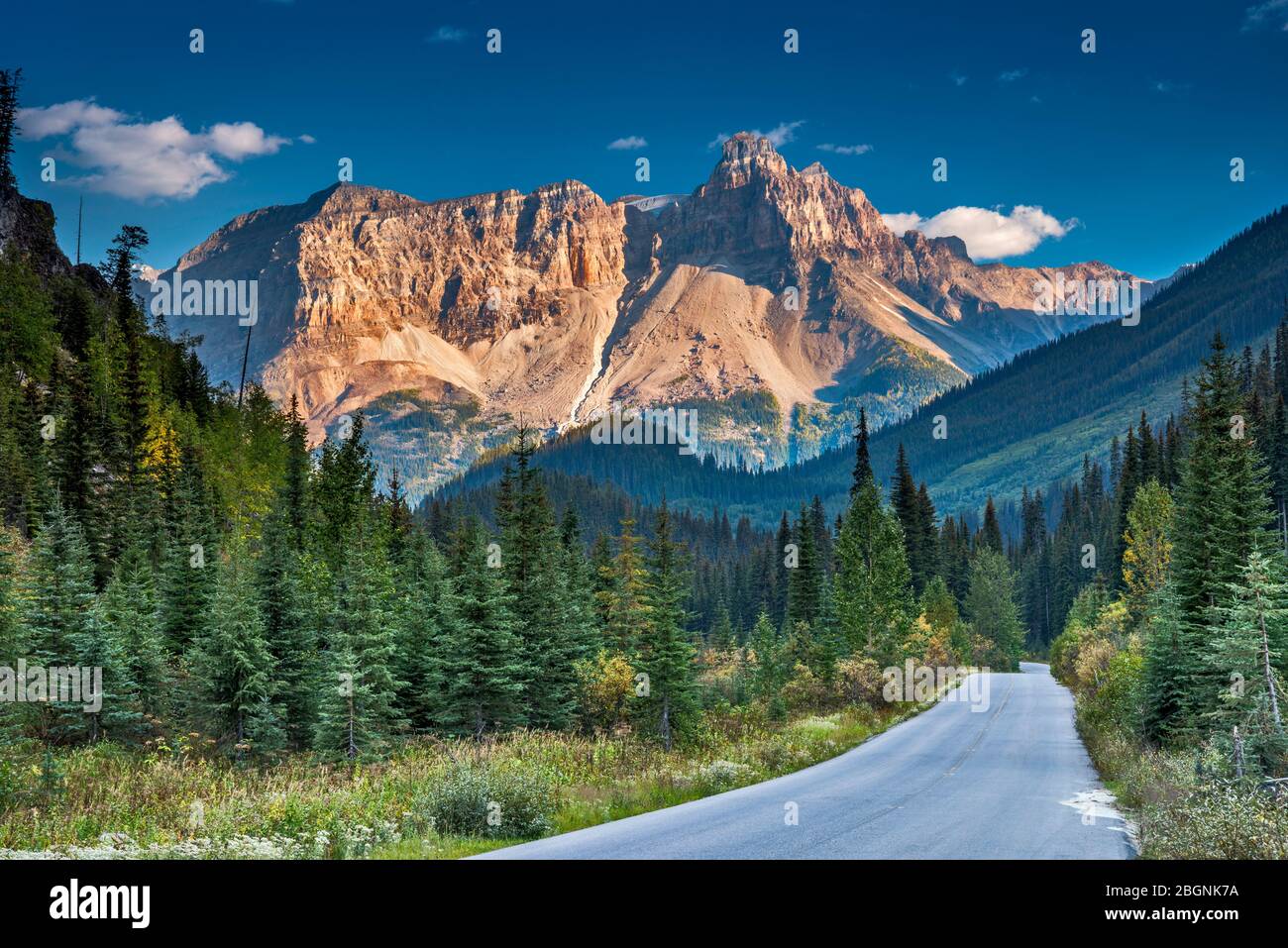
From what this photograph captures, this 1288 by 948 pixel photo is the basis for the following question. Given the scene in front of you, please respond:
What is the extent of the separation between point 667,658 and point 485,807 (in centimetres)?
1700

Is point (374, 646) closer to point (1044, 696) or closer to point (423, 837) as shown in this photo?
point (423, 837)

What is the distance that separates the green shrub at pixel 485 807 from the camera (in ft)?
48.4

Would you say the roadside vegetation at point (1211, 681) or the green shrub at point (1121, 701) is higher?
the roadside vegetation at point (1211, 681)

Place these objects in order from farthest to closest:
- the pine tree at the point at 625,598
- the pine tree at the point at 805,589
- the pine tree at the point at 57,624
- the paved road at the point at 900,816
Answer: the pine tree at the point at 805,589
the pine tree at the point at 625,598
the pine tree at the point at 57,624
the paved road at the point at 900,816

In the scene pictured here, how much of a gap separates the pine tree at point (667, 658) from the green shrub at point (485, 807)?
15.9 meters

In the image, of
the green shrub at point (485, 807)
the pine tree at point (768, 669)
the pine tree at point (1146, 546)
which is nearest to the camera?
the green shrub at point (485, 807)

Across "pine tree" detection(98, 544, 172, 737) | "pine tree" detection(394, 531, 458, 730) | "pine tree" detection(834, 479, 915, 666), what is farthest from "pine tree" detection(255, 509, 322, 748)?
"pine tree" detection(834, 479, 915, 666)

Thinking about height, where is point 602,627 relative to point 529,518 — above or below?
below

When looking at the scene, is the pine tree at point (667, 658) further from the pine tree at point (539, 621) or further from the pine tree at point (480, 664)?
the pine tree at point (480, 664)

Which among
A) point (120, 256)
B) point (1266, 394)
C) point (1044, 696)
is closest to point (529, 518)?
point (1044, 696)

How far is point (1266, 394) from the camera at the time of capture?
3455 inches

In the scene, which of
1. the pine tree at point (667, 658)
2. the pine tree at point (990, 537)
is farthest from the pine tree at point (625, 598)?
the pine tree at point (990, 537)

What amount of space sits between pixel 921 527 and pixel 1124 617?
2875 cm

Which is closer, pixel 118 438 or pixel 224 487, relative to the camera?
pixel 118 438
